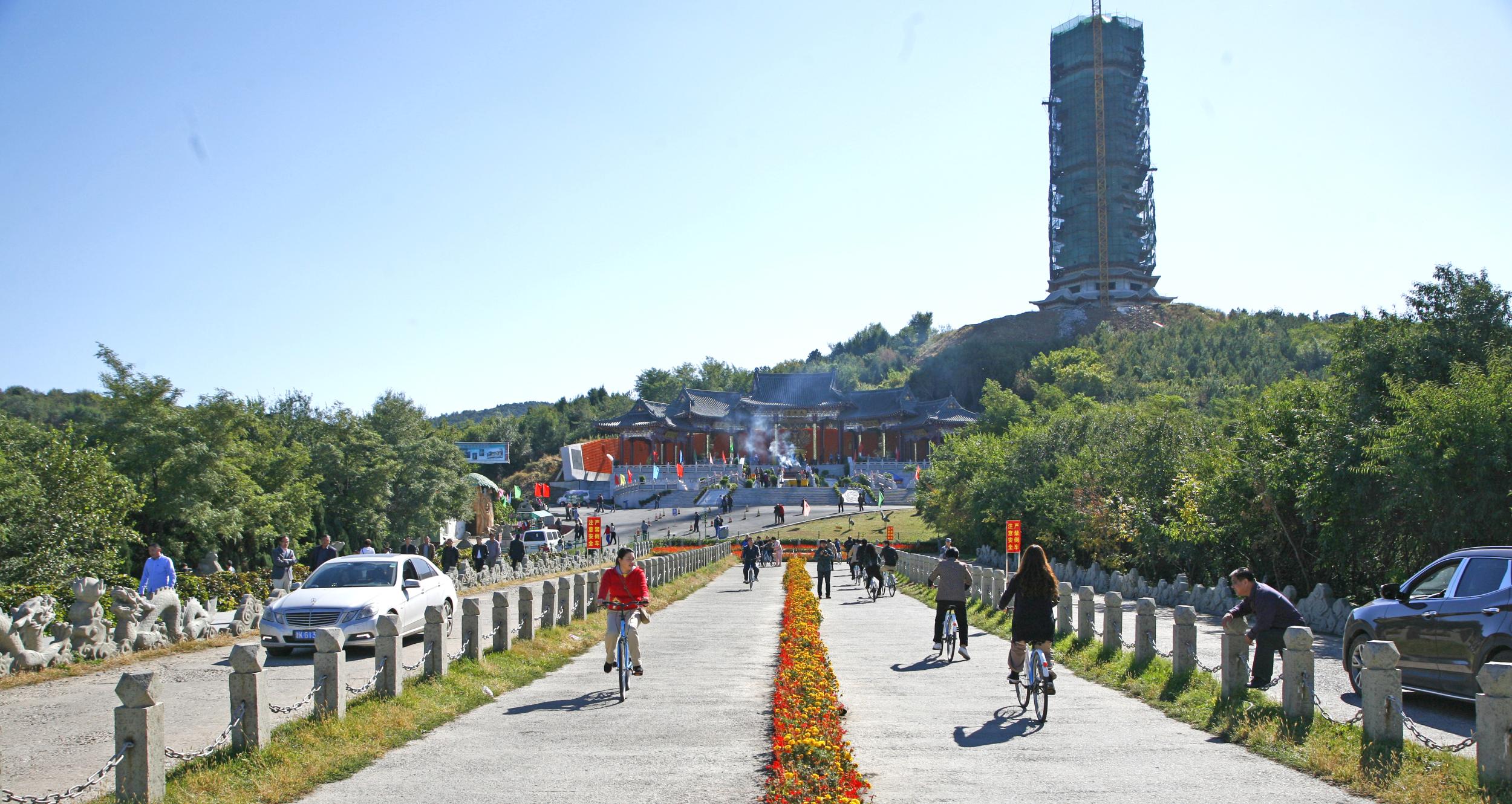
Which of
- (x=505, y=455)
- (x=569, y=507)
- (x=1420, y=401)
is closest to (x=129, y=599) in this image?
(x=1420, y=401)

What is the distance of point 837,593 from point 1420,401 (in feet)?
56.7

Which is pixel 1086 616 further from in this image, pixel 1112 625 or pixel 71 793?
pixel 71 793

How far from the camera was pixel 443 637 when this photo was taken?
1155cm

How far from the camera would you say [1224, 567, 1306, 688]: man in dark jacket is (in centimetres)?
1017

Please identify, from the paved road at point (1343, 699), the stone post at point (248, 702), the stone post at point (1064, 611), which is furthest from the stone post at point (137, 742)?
the stone post at point (1064, 611)

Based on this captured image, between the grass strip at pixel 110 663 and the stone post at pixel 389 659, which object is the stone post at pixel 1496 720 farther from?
the grass strip at pixel 110 663

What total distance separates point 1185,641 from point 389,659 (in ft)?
26.1

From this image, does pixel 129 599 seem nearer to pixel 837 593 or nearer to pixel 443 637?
pixel 443 637

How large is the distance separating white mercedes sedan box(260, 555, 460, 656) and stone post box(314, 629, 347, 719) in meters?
4.23

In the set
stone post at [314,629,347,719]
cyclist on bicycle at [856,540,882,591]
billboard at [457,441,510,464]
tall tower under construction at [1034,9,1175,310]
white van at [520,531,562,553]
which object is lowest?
white van at [520,531,562,553]

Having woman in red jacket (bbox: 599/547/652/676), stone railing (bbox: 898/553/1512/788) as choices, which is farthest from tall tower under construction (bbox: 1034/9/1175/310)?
woman in red jacket (bbox: 599/547/652/676)

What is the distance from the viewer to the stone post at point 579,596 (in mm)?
18672

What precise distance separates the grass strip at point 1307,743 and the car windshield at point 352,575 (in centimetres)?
961

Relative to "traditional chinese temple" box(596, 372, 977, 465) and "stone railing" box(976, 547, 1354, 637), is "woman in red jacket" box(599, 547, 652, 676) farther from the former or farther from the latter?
"traditional chinese temple" box(596, 372, 977, 465)
